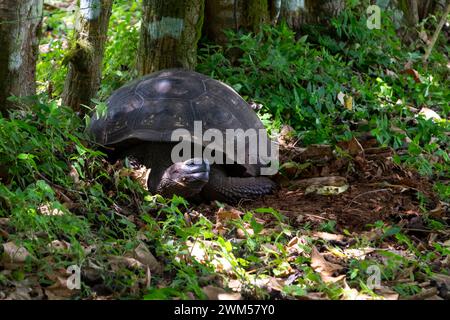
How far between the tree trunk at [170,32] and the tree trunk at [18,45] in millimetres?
1781

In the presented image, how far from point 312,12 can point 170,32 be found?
2.25 m

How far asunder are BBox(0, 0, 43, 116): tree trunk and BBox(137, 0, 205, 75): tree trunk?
1.78 m

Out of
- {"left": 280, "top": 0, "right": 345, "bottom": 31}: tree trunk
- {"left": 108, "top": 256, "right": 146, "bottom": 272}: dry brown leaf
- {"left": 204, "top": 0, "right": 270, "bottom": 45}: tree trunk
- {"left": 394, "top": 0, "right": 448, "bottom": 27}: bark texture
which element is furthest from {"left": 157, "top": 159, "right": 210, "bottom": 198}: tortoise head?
{"left": 394, "top": 0, "right": 448, "bottom": 27}: bark texture

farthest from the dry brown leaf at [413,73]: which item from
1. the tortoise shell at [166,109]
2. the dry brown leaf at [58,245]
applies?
the dry brown leaf at [58,245]

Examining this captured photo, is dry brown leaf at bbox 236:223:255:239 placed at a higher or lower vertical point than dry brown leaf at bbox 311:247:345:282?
higher

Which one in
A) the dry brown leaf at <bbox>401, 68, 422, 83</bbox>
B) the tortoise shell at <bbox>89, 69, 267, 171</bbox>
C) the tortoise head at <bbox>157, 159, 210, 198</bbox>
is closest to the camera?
the tortoise head at <bbox>157, 159, 210, 198</bbox>

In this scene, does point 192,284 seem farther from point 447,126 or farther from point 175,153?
point 447,126

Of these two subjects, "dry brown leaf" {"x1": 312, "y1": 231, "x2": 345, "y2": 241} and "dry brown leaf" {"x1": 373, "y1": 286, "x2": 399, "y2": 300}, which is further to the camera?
"dry brown leaf" {"x1": 312, "y1": 231, "x2": 345, "y2": 241}

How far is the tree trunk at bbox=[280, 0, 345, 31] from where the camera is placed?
8320mm

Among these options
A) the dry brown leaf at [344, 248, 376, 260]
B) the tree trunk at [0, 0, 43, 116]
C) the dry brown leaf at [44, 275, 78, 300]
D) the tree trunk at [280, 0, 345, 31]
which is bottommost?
the dry brown leaf at [44, 275, 78, 300]

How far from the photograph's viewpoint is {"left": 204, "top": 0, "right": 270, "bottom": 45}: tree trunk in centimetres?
761

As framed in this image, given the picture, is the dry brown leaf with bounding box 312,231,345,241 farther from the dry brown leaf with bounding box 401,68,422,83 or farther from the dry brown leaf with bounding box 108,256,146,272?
the dry brown leaf with bounding box 401,68,422,83

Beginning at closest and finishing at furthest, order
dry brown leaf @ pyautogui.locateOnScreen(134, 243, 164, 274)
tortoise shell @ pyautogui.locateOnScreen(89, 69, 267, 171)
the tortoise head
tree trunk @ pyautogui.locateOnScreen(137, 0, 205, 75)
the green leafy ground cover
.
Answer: the green leafy ground cover → dry brown leaf @ pyautogui.locateOnScreen(134, 243, 164, 274) → the tortoise head → tortoise shell @ pyautogui.locateOnScreen(89, 69, 267, 171) → tree trunk @ pyautogui.locateOnScreen(137, 0, 205, 75)

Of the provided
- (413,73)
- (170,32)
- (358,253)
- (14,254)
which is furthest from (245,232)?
(413,73)
